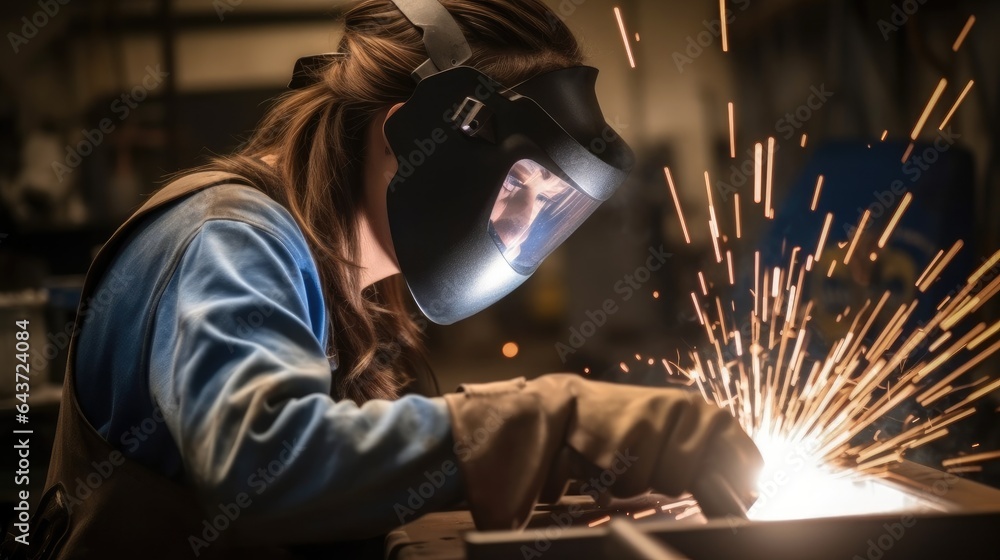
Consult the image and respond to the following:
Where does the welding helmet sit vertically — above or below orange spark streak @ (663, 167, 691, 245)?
above

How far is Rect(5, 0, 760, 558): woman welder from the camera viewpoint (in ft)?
3.17

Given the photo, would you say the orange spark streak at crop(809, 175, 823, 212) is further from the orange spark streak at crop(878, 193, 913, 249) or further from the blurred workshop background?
the orange spark streak at crop(878, 193, 913, 249)

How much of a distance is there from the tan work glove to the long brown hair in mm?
486

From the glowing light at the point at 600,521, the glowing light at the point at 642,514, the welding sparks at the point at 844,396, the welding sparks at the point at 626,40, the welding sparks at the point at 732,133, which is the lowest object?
the glowing light at the point at 642,514

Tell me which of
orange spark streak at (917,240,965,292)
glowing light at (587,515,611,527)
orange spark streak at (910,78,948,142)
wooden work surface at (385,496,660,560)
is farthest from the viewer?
orange spark streak at (910,78,948,142)

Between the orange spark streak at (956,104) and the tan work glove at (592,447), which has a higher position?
the orange spark streak at (956,104)

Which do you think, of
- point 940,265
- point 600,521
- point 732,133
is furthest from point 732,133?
point 600,521

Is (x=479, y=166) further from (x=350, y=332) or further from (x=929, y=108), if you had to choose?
(x=929, y=108)

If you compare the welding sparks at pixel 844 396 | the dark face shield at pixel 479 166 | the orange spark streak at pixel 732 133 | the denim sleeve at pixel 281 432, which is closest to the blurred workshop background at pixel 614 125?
the orange spark streak at pixel 732 133

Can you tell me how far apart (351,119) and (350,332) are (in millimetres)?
332

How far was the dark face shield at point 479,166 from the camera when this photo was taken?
1.26 meters

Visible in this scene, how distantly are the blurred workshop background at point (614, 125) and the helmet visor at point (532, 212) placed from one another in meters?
1.18

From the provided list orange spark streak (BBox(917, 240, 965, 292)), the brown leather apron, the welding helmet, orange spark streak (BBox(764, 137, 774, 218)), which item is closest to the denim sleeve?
the brown leather apron

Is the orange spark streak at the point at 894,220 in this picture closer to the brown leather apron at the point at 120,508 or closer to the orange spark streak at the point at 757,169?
the orange spark streak at the point at 757,169
